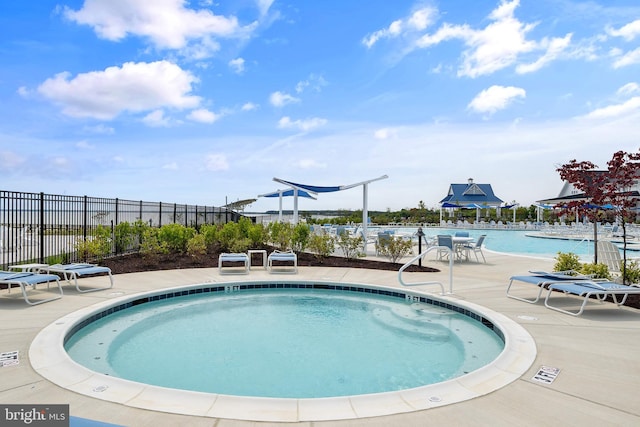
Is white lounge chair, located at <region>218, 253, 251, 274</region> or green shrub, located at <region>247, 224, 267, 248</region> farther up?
green shrub, located at <region>247, 224, 267, 248</region>

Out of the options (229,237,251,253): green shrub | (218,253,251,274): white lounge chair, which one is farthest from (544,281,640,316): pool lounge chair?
(229,237,251,253): green shrub

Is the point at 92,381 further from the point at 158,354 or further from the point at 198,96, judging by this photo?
the point at 198,96

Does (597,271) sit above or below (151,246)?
below

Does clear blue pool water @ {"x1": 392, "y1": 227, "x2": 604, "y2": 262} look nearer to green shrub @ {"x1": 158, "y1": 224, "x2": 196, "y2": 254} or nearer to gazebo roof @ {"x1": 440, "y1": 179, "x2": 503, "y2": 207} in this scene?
green shrub @ {"x1": 158, "y1": 224, "x2": 196, "y2": 254}

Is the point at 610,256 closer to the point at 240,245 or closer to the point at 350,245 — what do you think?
the point at 350,245

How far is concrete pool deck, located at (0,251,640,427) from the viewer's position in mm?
2504

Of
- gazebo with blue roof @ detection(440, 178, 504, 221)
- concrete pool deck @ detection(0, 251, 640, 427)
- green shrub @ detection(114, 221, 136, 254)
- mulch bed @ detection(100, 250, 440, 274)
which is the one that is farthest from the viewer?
gazebo with blue roof @ detection(440, 178, 504, 221)

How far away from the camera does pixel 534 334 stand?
172 inches

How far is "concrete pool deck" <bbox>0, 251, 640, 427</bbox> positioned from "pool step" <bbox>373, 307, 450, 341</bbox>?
94 cm

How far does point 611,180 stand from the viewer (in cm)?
823

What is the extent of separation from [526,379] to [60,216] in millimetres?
10965

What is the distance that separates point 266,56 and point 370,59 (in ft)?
11.1

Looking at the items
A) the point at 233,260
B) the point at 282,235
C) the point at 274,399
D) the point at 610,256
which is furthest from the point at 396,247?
the point at 274,399

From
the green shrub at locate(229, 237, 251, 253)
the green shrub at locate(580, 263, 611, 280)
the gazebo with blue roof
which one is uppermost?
the gazebo with blue roof
